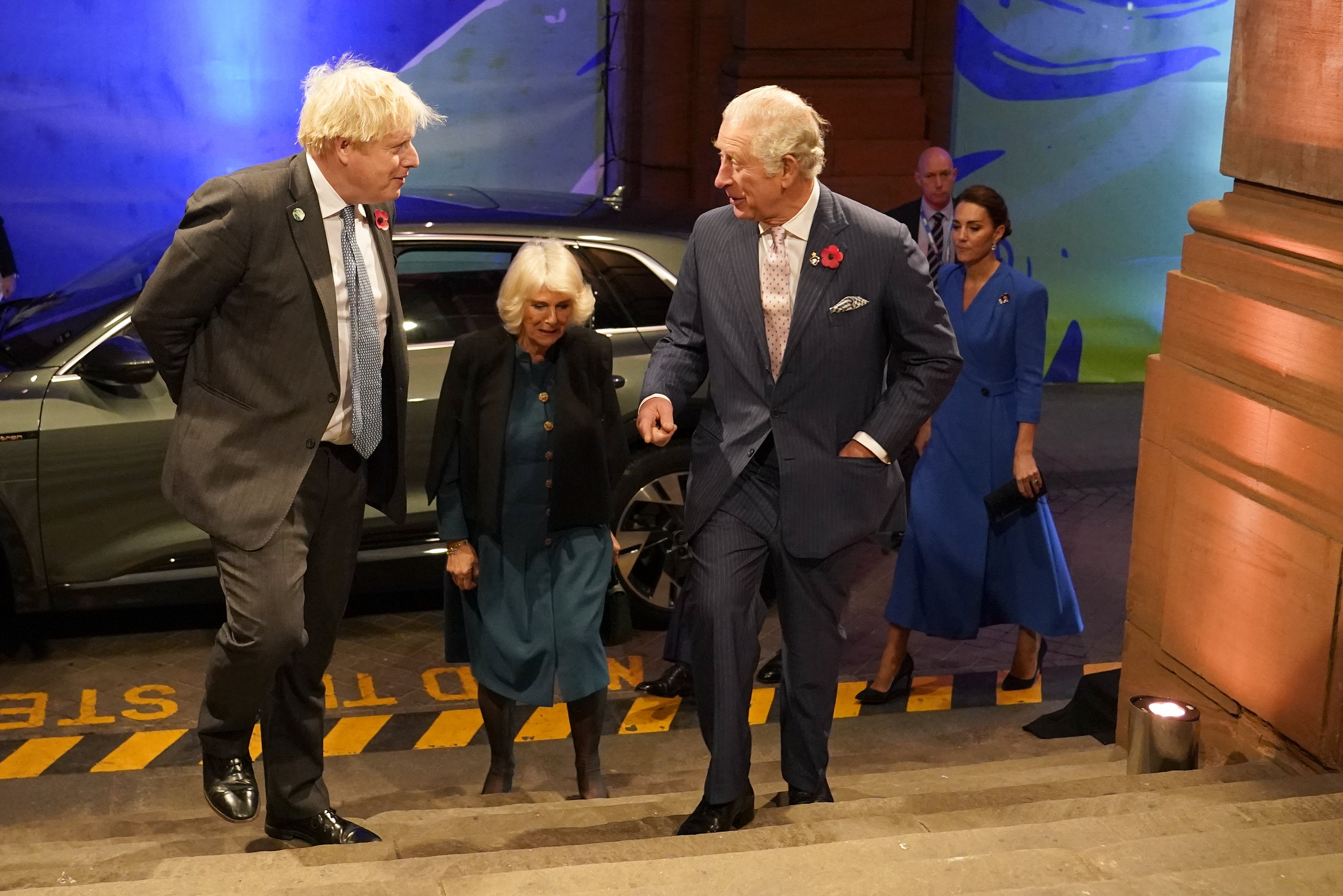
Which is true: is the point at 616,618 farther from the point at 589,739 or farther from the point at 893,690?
the point at 893,690

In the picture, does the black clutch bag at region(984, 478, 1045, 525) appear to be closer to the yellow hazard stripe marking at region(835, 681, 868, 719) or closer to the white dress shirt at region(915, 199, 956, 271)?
the yellow hazard stripe marking at region(835, 681, 868, 719)

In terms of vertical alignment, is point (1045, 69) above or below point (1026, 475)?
above

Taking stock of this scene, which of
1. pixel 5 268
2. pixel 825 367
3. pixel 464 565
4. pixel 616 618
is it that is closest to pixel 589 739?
pixel 616 618

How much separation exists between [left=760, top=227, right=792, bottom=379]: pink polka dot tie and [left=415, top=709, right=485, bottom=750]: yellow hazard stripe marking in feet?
7.37

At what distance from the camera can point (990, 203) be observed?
616 cm

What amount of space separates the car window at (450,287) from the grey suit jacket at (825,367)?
2375 mm

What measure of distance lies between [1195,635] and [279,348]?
269cm

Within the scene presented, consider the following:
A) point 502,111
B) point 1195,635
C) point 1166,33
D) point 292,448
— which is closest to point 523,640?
point 292,448

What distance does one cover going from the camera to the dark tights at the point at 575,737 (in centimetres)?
516

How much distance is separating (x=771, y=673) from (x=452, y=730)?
129 cm

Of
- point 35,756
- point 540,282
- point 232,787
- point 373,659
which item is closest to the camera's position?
point 232,787

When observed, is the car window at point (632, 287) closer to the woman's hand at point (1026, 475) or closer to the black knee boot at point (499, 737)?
the woman's hand at point (1026, 475)

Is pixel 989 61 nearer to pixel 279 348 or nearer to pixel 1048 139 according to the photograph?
pixel 1048 139

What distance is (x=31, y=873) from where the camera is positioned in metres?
4.01
